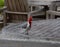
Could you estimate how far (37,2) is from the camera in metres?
6.75

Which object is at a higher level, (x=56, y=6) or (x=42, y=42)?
(x=42, y=42)

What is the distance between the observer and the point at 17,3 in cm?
621

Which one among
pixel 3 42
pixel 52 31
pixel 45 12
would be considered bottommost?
pixel 45 12

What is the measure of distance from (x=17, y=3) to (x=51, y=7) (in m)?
1.16

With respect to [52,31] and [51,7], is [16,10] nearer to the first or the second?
[51,7]

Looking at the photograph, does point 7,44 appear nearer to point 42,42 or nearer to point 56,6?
point 42,42

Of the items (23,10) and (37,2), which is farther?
(37,2)

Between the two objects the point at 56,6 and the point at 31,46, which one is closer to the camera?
the point at 31,46

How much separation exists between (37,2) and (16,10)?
0.86m

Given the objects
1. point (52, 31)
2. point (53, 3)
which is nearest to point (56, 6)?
point (53, 3)

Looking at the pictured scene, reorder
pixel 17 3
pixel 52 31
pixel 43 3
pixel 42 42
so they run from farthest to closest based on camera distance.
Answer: pixel 43 3 < pixel 17 3 < pixel 52 31 < pixel 42 42

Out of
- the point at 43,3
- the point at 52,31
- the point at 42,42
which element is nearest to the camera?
the point at 42,42

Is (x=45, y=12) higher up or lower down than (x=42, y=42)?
lower down

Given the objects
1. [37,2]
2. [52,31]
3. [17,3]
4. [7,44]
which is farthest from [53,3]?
[7,44]
